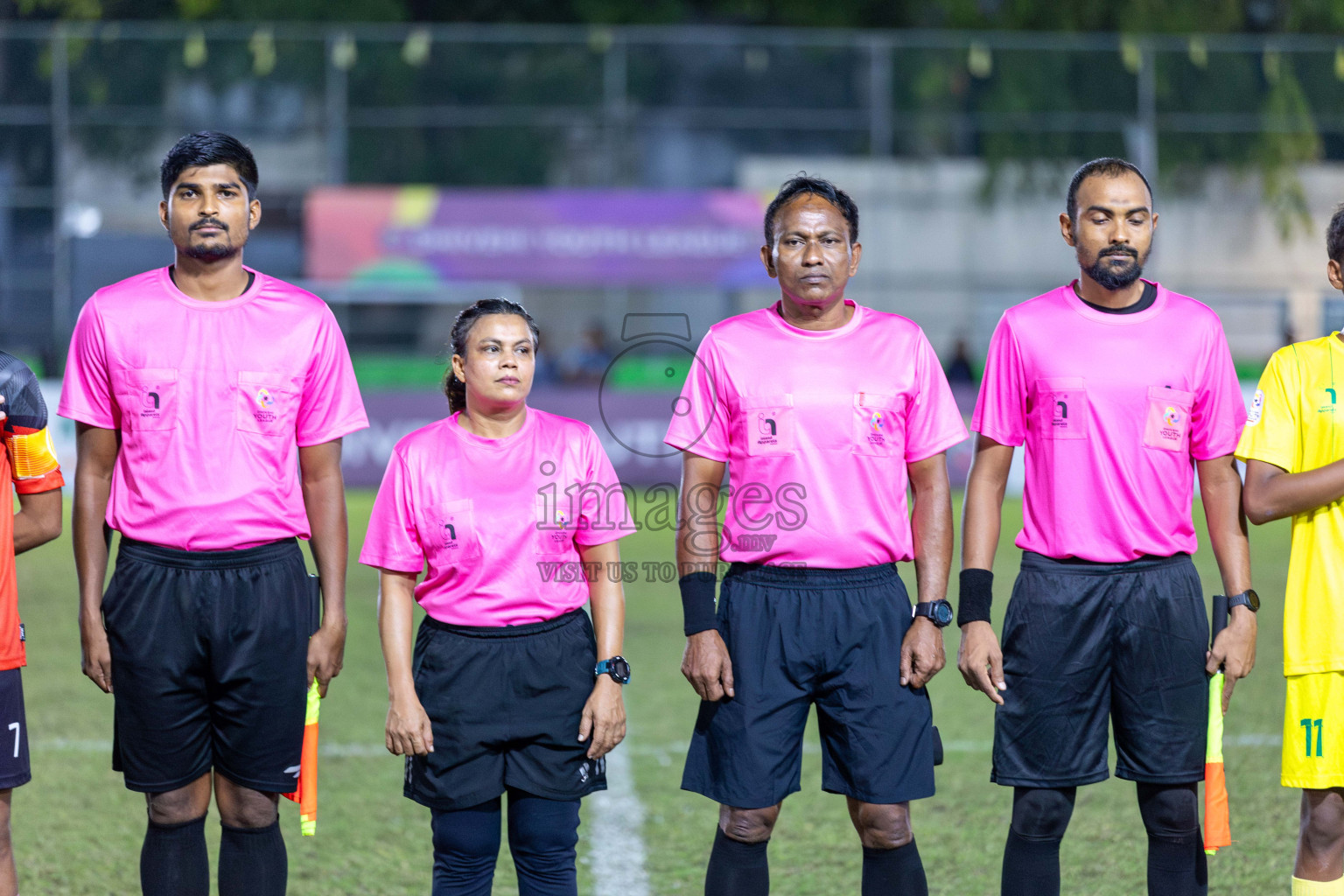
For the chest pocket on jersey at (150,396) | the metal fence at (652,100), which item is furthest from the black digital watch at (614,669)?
the metal fence at (652,100)

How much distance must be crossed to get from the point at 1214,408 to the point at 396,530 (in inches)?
78.7

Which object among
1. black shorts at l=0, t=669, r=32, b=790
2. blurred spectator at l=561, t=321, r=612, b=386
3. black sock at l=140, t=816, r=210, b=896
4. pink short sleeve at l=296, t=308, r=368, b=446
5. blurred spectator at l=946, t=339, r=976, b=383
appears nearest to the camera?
black shorts at l=0, t=669, r=32, b=790

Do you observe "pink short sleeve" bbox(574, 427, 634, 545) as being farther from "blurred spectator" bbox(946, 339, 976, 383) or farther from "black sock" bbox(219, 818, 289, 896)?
"blurred spectator" bbox(946, 339, 976, 383)

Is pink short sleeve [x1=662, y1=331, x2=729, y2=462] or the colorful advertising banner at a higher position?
the colorful advertising banner

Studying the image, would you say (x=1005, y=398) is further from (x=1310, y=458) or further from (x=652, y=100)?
(x=652, y=100)

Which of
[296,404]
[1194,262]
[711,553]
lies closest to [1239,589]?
[711,553]

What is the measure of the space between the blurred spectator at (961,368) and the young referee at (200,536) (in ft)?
48.0

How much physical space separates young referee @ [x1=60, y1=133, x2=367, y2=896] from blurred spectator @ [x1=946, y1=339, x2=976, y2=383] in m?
14.6

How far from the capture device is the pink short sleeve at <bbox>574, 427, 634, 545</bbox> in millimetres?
3582

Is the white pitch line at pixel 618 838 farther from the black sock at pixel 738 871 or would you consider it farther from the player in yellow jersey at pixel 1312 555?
the player in yellow jersey at pixel 1312 555

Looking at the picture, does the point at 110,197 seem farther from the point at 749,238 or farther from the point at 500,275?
the point at 749,238

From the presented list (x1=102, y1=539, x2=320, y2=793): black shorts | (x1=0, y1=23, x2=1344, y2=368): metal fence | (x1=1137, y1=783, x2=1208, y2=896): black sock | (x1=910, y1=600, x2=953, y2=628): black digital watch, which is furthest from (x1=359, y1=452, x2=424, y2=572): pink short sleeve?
(x1=0, y1=23, x2=1344, y2=368): metal fence

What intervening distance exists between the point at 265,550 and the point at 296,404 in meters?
0.36

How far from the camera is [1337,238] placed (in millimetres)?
3602
